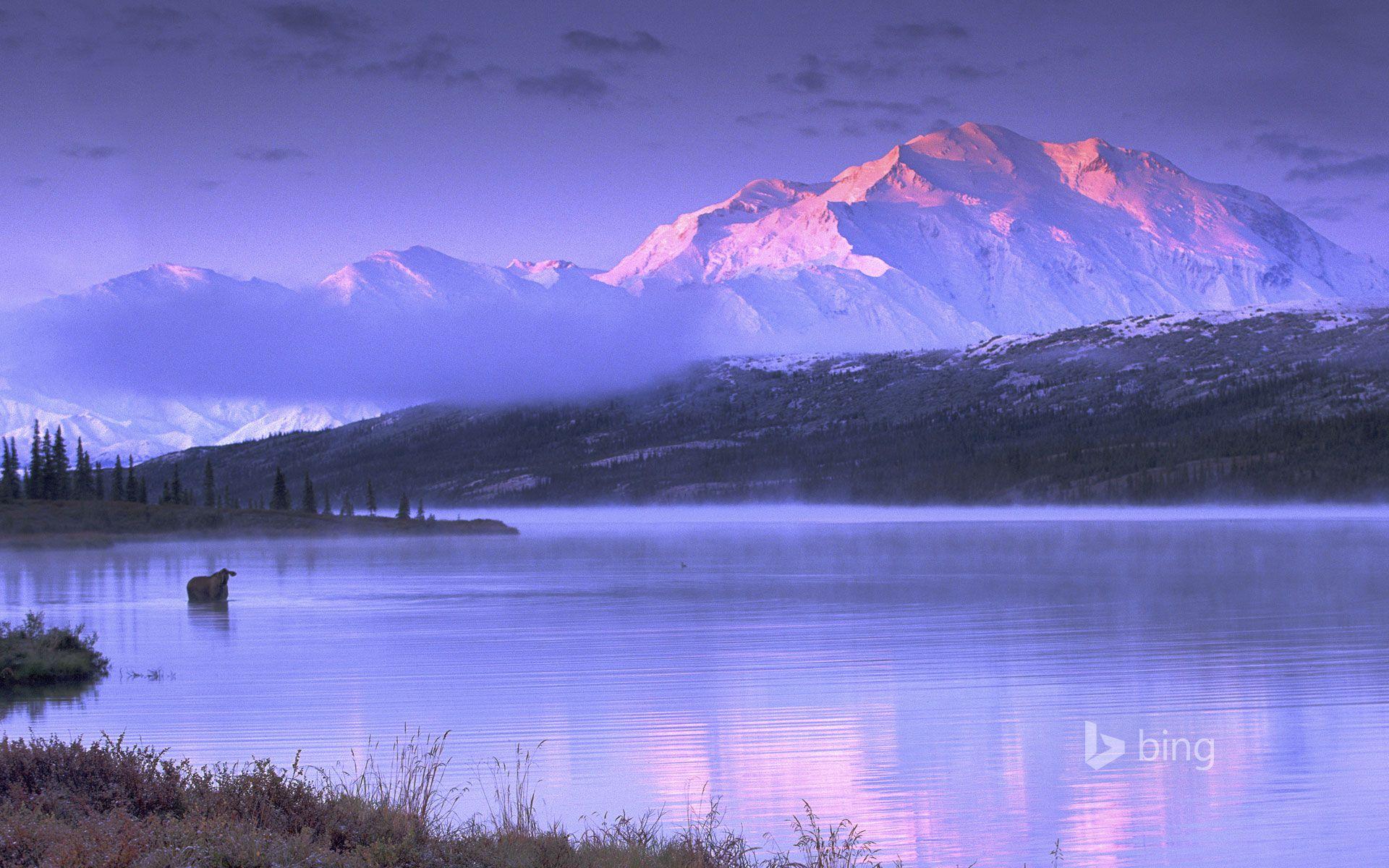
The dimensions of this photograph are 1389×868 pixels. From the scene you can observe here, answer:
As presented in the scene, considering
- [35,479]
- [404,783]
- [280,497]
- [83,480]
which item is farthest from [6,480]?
[404,783]

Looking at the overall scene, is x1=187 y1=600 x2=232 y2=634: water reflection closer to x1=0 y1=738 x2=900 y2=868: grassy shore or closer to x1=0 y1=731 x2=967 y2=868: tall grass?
x1=0 y1=738 x2=900 y2=868: grassy shore

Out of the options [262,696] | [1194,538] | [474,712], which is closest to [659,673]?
[474,712]

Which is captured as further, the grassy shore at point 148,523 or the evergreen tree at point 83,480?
the evergreen tree at point 83,480

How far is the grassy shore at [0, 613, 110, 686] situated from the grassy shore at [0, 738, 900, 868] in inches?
498

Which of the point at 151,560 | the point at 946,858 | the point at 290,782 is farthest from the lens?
the point at 151,560

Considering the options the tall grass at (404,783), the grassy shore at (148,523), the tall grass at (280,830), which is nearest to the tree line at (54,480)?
the grassy shore at (148,523)

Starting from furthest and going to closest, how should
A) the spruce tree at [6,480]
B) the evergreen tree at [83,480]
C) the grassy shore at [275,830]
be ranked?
the evergreen tree at [83,480] → the spruce tree at [6,480] → the grassy shore at [275,830]

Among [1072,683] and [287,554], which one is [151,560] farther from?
[1072,683]

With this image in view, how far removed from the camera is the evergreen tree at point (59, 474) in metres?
126

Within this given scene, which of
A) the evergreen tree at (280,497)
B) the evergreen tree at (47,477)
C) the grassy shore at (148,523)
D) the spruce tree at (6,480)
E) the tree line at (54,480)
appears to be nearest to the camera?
the grassy shore at (148,523)

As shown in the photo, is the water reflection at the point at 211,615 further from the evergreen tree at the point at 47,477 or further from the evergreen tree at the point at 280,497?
the evergreen tree at the point at 280,497

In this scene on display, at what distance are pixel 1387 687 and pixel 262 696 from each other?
64.5 feet

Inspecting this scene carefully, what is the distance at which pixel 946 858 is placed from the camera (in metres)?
14.9

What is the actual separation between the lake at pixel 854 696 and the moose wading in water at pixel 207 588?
79cm
